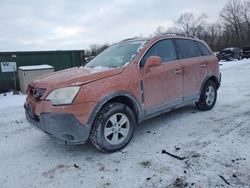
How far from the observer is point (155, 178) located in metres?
3.27

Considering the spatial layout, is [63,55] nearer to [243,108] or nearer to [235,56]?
[243,108]

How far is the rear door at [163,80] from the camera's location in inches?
178

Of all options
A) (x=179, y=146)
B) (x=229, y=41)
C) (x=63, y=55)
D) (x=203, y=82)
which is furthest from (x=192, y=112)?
(x=229, y=41)

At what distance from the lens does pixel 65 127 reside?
12.1 feet

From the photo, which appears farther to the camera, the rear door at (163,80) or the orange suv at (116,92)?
the rear door at (163,80)

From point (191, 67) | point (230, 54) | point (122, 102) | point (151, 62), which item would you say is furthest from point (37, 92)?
A: point (230, 54)

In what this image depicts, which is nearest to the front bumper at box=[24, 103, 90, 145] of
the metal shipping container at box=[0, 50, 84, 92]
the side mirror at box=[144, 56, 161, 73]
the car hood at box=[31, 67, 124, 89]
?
the car hood at box=[31, 67, 124, 89]

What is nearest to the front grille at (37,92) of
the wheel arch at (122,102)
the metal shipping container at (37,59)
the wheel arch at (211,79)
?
the wheel arch at (122,102)

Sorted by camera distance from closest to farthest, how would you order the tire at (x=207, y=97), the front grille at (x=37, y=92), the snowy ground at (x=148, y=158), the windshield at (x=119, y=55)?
the snowy ground at (x=148, y=158), the front grille at (x=37, y=92), the windshield at (x=119, y=55), the tire at (x=207, y=97)

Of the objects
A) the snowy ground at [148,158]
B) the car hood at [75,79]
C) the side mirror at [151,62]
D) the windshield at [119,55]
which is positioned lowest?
the snowy ground at [148,158]

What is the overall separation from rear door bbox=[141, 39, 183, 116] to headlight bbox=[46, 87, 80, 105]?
1.24 meters

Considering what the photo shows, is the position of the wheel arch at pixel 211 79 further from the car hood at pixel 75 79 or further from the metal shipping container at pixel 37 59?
the metal shipping container at pixel 37 59

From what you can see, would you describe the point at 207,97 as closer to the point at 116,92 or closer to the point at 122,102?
the point at 122,102

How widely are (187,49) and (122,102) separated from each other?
7.25 ft
